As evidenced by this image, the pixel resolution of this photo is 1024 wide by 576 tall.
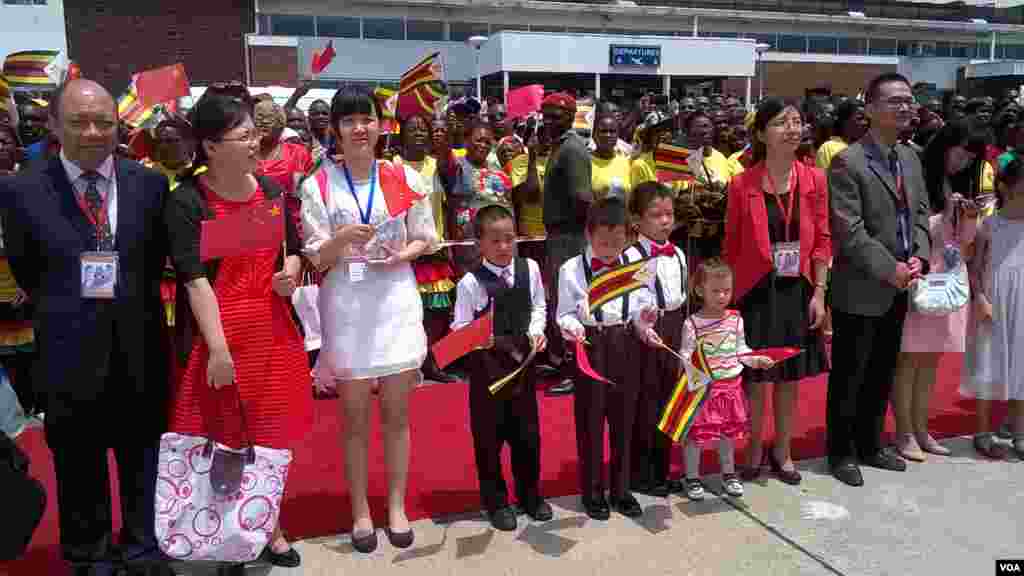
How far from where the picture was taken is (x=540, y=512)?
3465mm

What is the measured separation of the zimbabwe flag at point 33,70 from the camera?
677 centimetres

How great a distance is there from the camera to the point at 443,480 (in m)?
3.94

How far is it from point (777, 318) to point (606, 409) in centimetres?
96

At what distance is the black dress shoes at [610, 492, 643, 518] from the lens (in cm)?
348

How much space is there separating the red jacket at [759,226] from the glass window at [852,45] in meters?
46.4

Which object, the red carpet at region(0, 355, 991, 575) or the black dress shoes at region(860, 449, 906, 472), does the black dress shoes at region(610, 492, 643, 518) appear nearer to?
the red carpet at region(0, 355, 991, 575)

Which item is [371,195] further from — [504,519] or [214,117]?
[504,519]

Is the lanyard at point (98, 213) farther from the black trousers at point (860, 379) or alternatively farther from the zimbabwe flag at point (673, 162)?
the black trousers at point (860, 379)

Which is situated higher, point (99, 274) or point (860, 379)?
point (99, 274)

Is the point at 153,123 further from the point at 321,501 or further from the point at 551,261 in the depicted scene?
the point at 321,501

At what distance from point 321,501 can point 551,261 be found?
2271 mm

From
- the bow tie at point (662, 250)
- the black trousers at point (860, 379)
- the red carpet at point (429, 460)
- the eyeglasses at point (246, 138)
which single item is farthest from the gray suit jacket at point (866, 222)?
the eyeglasses at point (246, 138)

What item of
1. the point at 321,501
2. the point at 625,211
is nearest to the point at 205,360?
the point at 321,501

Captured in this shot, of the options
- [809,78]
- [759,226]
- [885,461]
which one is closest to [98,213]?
[759,226]
